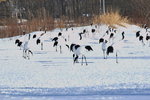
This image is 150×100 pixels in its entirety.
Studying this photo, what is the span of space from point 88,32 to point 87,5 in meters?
24.4

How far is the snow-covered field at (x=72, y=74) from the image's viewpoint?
5840mm

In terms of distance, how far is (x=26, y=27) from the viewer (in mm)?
18328

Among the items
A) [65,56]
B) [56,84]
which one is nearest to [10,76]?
[56,84]

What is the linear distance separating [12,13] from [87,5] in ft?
28.2

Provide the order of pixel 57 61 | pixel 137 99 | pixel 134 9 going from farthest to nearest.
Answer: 1. pixel 134 9
2. pixel 57 61
3. pixel 137 99

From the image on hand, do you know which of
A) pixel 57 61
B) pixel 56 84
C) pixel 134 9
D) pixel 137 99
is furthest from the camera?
pixel 134 9

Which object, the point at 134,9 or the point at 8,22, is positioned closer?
the point at 8,22

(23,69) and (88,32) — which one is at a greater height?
(88,32)

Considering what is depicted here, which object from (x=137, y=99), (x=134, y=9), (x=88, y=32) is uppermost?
(x=134, y=9)

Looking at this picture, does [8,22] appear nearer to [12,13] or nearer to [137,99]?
[137,99]

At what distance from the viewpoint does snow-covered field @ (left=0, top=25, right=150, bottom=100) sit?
5840 mm

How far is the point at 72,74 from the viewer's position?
7270 millimetres

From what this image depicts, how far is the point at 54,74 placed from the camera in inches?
291

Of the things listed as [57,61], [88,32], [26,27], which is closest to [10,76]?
[57,61]
